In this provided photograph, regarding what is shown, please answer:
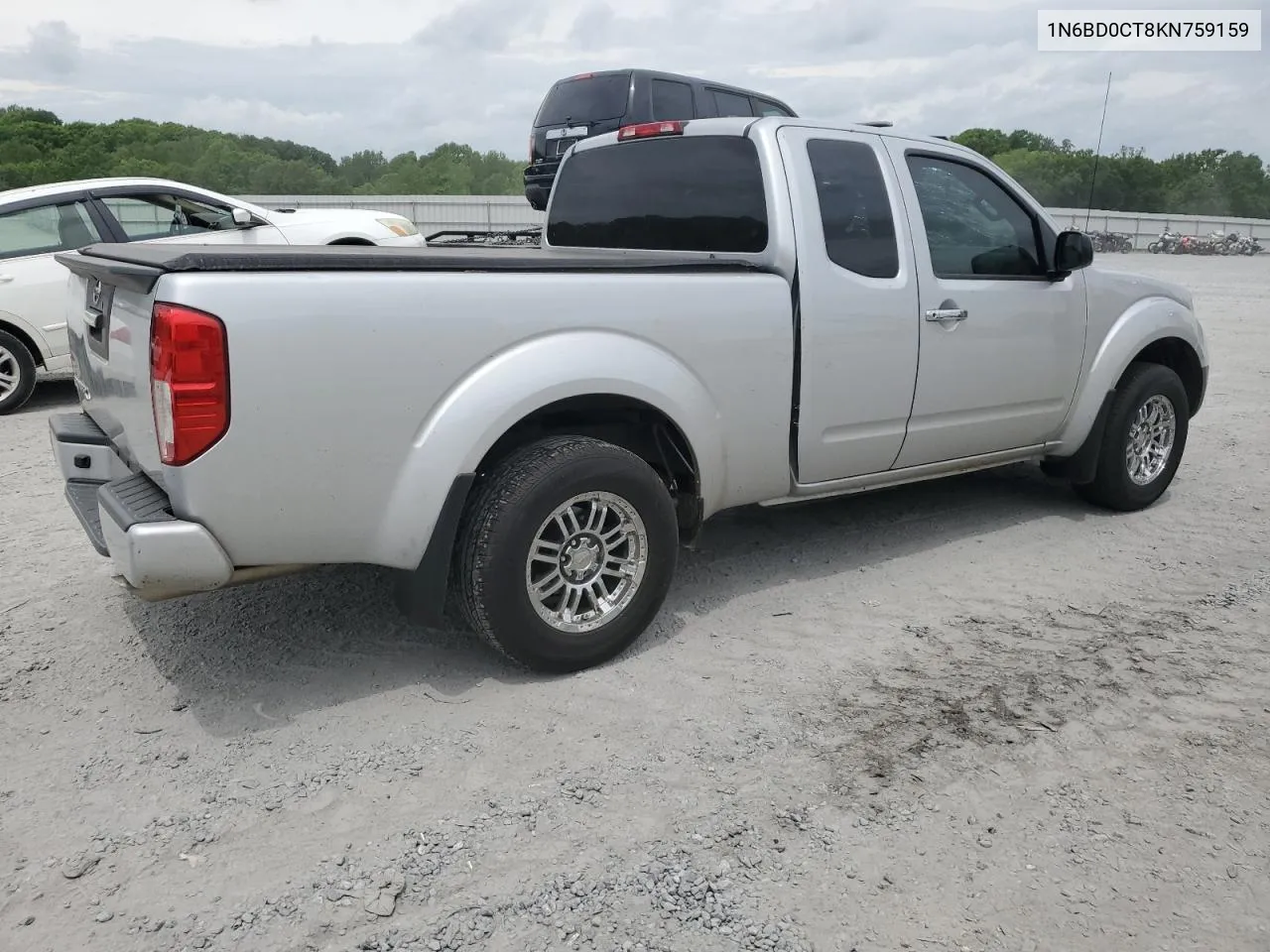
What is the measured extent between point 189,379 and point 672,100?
9.87 metres

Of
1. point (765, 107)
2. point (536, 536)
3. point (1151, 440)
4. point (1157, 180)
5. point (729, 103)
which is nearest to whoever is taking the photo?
point (536, 536)

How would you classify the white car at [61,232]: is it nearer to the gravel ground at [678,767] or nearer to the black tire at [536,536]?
the gravel ground at [678,767]

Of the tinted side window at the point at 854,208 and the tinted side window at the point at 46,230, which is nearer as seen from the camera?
the tinted side window at the point at 854,208

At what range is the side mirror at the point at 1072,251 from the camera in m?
4.73

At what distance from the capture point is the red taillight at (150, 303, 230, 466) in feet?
9.00

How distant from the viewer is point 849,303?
4.09 metres

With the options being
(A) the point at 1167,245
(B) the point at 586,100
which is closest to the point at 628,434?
(B) the point at 586,100

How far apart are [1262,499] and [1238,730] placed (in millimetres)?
3163

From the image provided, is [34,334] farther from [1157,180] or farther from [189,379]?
[1157,180]

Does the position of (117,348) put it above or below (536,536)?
above

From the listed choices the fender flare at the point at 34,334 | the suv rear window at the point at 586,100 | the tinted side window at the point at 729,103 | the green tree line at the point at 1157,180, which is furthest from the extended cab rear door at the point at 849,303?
the green tree line at the point at 1157,180

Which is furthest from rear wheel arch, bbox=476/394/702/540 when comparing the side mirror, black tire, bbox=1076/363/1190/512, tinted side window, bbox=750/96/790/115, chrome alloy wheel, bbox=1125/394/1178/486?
tinted side window, bbox=750/96/790/115

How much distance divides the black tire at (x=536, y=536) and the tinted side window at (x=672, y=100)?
346 inches

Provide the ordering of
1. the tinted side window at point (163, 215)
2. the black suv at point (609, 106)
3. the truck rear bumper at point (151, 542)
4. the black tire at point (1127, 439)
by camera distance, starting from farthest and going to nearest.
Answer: the black suv at point (609, 106) < the tinted side window at point (163, 215) < the black tire at point (1127, 439) < the truck rear bumper at point (151, 542)
